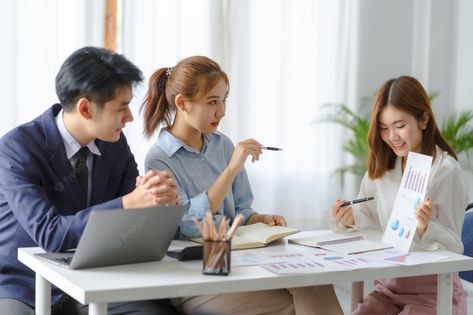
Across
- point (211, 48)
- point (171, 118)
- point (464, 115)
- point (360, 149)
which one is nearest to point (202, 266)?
point (171, 118)

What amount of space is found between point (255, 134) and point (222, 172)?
5.89ft

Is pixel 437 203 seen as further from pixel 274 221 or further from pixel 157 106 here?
pixel 157 106

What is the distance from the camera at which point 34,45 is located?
375cm

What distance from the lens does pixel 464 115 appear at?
4.74 metres

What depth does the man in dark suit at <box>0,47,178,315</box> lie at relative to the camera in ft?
7.18

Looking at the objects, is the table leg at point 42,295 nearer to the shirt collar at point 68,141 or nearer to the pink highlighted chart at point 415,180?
the shirt collar at point 68,141

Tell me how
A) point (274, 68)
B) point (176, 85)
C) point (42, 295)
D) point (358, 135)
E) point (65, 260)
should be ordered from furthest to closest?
1. point (358, 135)
2. point (274, 68)
3. point (176, 85)
4. point (42, 295)
5. point (65, 260)

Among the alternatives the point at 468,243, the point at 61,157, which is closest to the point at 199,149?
the point at 61,157

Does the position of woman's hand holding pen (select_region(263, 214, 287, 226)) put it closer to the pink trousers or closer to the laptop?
the pink trousers

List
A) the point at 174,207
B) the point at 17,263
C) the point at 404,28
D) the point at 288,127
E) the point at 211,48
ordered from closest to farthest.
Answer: the point at 174,207
the point at 17,263
the point at 211,48
the point at 288,127
the point at 404,28

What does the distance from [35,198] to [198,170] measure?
0.70 meters

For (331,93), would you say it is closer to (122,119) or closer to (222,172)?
(222,172)

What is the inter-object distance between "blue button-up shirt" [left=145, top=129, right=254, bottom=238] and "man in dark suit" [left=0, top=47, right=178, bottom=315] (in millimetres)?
275

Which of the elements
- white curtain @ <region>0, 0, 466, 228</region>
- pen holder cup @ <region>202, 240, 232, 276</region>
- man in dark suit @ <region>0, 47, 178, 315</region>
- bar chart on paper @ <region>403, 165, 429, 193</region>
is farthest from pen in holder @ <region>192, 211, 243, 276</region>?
white curtain @ <region>0, 0, 466, 228</region>
